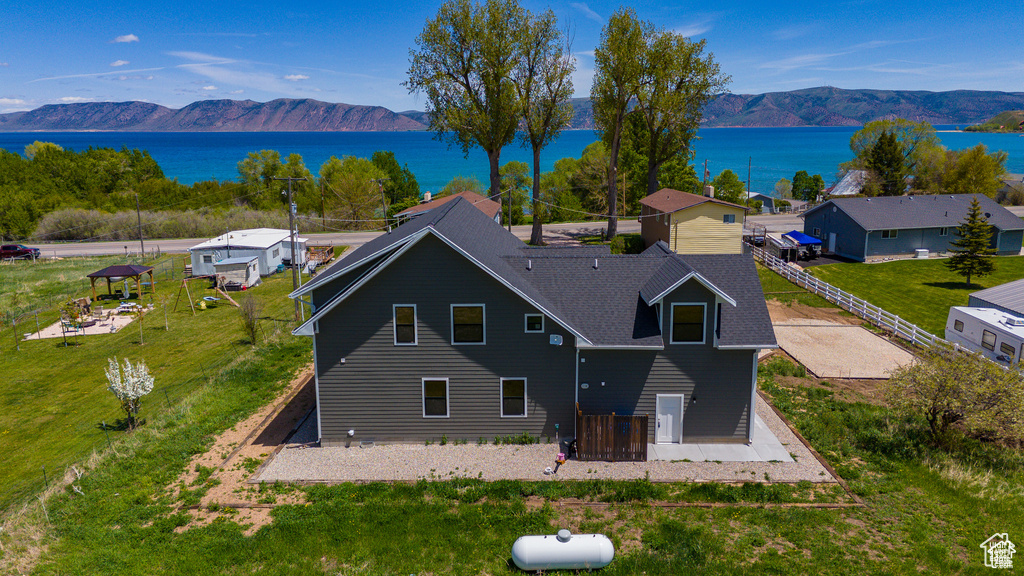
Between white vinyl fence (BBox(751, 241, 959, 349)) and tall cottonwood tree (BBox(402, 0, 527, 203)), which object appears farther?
tall cottonwood tree (BBox(402, 0, 527, 203))

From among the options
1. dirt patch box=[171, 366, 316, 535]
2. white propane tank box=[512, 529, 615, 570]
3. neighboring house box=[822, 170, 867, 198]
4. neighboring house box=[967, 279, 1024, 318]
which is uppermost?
neighboring house box=[822, 170, 867, 198]

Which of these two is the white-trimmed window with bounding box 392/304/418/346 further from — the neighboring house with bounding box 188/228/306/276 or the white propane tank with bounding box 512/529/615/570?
the neighboring house with bounding box 188/228/306/276

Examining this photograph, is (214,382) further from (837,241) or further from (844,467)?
(837,241)

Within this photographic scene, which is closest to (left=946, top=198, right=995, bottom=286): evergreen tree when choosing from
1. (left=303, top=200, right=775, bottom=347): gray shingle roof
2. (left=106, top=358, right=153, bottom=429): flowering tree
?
(left=303, top=200, right=775, bottom=347): gray shingle roof

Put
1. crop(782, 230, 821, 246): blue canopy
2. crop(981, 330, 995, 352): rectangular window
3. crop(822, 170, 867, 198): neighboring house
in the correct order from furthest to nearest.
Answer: crop(822, 170, 867, 198): neighboring house, crop(782, 230, 821, 246): blue canopy, crop(981, 330, 995, 352): rectangular window

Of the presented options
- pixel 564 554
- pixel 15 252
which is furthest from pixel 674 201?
pixel 15 252

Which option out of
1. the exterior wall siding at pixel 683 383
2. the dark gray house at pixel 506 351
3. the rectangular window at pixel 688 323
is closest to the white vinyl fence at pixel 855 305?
the exterior wall siding at pixel 683 383

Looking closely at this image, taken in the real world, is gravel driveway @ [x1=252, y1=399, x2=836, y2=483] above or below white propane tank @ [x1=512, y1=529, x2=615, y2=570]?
below
